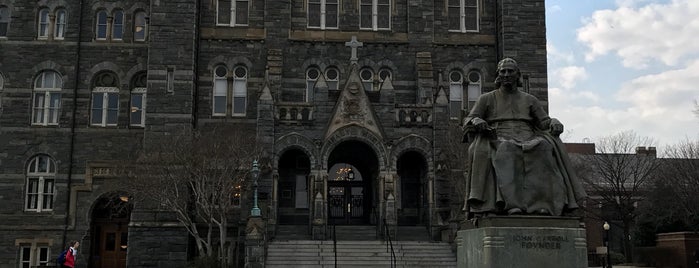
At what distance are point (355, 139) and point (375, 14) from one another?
25.1 feet

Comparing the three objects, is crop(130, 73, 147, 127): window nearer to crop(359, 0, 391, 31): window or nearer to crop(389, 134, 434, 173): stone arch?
crop(359, 0, 391, 31): window

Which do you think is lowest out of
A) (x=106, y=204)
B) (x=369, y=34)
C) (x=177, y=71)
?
(x=106, y=204)

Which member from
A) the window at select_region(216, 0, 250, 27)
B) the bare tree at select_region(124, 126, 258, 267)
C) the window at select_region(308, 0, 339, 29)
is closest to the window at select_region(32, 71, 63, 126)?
the bare tree at select_region(124, 126, 258, 267)

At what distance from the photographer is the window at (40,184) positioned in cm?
3516

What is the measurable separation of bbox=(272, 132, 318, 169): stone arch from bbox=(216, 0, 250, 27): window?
292 inches

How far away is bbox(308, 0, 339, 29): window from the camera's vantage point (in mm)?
36062

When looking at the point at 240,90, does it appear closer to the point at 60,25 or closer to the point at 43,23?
the point at 60,25

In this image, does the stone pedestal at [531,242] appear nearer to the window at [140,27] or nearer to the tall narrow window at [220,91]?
the tall narrow window at [220,91]

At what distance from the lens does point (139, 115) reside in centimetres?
3625

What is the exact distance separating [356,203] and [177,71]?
31.9 feet

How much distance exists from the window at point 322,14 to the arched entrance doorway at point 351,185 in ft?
20.6

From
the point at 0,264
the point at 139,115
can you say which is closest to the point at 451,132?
the point at 139,115

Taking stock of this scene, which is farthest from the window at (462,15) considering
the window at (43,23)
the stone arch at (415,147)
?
the window at (43,23)

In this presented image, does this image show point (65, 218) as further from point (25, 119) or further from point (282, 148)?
point (282, 148)
